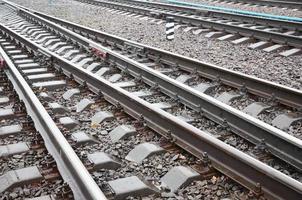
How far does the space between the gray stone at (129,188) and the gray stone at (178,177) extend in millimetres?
238

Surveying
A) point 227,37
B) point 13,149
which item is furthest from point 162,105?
point 227,37

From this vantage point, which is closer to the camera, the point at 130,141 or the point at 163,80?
the point at 130,141

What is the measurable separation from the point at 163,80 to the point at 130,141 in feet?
6.73

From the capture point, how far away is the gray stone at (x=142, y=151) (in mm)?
5008

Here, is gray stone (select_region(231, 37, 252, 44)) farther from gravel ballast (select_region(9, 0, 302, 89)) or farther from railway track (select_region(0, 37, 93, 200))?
railway track (select_region(0, 37, 93, 200))

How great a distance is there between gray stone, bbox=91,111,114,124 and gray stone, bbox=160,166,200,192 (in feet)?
5.92

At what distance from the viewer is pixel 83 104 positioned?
269 inches

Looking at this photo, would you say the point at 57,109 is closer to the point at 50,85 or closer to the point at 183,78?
the point at 50,85

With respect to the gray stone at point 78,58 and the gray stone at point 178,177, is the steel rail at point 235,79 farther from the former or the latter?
the gray stone at point 178,177

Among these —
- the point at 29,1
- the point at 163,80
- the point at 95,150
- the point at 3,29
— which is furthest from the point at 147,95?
the point at 29,1

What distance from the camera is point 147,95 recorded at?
7062 mm

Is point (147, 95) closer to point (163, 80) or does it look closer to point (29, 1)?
point (163, 80)

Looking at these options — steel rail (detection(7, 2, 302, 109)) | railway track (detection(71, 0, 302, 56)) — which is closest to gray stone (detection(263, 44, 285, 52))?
railway track (detection(71, 0, 302, 56))

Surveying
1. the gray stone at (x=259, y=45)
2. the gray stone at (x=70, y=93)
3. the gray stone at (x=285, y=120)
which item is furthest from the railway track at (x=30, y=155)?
the gray stone at (x=259, y=45)
